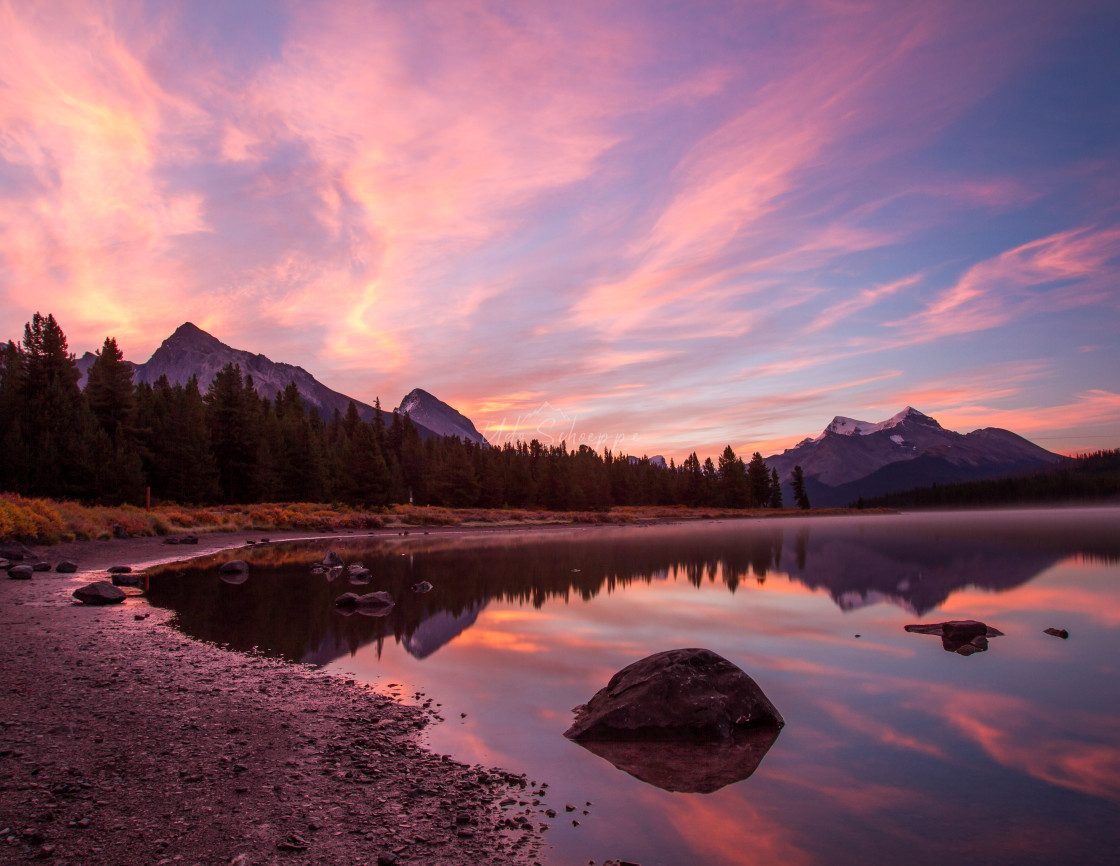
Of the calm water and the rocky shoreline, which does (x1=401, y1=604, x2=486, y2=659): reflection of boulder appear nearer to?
the calm water

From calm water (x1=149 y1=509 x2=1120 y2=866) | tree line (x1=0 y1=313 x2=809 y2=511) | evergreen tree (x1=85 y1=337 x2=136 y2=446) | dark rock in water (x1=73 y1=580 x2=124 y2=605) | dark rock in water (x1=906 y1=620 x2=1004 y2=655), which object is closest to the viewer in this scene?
calm water (x1=149 y1=509 x2=1120 y2=866)

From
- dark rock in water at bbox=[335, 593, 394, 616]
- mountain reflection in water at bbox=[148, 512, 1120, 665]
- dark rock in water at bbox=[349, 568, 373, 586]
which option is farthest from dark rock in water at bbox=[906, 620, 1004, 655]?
dark rock in water at bbox=[349, 568, 373, 586]

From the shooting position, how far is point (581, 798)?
648 centimetres

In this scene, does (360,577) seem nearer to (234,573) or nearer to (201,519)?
(234,573)

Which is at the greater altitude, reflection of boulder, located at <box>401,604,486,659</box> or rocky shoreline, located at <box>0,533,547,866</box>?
rocky shoreline, located at <box>0,533,547,866</box>

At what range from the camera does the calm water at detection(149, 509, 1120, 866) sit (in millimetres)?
5973

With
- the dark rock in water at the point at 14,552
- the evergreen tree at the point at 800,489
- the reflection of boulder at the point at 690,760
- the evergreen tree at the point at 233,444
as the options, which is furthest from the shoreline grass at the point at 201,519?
the evergreen tree at the point at 800,489

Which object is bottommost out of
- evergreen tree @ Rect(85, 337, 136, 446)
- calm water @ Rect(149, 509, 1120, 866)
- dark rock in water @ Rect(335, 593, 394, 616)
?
calm water @ Rect(149, 509, 1120, 866)

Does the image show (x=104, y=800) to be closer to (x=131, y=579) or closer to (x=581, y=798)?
(x=581, y=798)

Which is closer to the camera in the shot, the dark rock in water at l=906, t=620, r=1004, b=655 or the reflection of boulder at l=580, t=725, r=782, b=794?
the reflection of boulder at l=580, t=725, r=782, b=794

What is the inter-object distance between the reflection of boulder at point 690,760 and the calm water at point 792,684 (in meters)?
0.15

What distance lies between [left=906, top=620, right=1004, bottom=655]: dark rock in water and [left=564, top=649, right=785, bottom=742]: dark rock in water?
7210 millimetres

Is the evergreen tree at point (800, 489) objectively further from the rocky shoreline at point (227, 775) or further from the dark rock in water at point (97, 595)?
the rocky shoreline at point (227, 775)

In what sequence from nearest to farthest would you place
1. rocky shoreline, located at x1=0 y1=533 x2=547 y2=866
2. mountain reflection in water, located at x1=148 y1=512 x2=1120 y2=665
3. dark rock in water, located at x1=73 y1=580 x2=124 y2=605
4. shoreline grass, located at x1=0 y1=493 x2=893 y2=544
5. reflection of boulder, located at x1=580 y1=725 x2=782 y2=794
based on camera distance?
rocky shoreline, located at x1=0 y1=533 x2=547 y2=866
reflection of boulder, located at x1=580 y1=725 x2=782 y2=794
mountain reflection in water, located at x1=148 y1=512 x2=1120 y2=665
dark rock in water, located at x1=73 y1=580 x2=124 y2=605
shoreline grass, located at x1=0 y1=493 x2=893 y2=544
